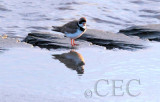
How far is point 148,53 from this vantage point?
31.0ft

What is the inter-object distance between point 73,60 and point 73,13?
548 centimetres

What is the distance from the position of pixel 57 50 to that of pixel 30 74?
1922mm

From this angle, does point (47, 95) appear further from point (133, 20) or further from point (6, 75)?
point (133, 20)

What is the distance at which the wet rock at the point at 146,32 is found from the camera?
10945 mm

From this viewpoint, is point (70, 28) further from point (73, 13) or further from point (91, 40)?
point (73, 13)

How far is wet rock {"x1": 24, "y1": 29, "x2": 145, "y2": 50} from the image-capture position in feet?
32.7

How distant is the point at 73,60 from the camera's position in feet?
29.0

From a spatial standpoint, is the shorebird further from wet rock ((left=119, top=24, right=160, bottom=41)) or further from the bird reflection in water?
wet rock ((left=119, top=24, right=160, bottom=41))

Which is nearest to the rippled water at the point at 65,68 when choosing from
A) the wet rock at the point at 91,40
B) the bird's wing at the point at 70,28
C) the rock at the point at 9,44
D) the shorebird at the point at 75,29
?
the rock at the point at 9,44

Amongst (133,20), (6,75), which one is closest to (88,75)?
(6,75)

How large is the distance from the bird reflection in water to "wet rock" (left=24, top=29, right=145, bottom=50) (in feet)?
1.89

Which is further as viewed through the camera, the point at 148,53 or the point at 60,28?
the point at 60,28

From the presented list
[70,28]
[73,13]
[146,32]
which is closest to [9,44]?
[70,28]

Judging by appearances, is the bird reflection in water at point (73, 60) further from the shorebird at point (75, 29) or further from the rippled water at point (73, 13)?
the rippled water at point (73, 13)
